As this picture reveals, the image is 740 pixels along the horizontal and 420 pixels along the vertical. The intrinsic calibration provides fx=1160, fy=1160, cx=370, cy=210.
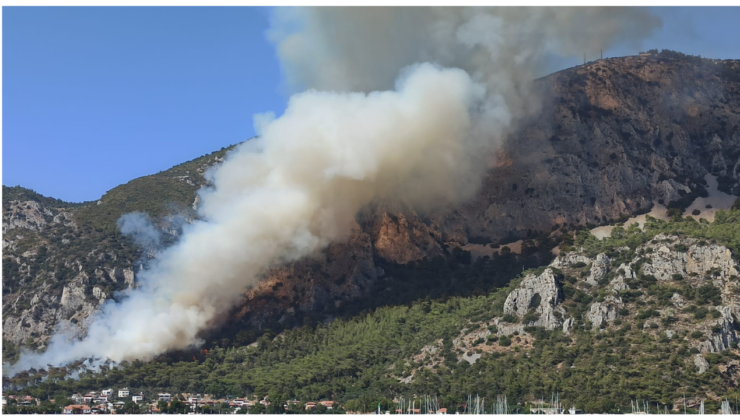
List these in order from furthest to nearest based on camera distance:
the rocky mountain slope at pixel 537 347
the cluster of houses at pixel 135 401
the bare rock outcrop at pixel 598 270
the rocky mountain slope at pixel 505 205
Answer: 1. the rocky mountain slope at pixel 505 205
2. the bare rock outcrop at pixel 598 270
3. the cluster of houses at pixel 135 401
4. the rocky mountain slope at pixel 537 347

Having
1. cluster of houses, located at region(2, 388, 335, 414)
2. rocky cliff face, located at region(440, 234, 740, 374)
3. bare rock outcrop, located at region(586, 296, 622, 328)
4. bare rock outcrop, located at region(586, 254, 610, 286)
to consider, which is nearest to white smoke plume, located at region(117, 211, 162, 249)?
cluster of houses, located at region(2, 388, 335, 414)

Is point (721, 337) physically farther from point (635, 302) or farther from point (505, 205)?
point (505, 205)

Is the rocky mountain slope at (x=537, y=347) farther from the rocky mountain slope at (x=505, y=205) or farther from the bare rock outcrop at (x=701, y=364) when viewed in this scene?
the rocky mountain slope at (x=505, y=205)

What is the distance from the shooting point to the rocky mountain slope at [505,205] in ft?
537

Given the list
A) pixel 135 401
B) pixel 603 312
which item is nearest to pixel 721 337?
pixel 603 312

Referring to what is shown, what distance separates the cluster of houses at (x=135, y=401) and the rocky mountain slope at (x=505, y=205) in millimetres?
20867

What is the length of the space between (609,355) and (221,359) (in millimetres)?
53081

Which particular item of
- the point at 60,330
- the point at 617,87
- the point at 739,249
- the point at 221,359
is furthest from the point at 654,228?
the point at 60,330

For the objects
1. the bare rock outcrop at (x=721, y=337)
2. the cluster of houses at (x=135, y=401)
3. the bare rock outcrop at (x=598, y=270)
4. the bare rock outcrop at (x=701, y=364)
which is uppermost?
the bare rock outcrop at (x=598, y=270)

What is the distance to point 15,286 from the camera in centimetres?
16488

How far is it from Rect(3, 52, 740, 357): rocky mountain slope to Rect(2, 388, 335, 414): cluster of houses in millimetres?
20867

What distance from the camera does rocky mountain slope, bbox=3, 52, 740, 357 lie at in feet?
537

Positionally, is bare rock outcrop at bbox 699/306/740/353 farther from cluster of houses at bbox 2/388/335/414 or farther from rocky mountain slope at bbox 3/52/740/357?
rocky mountain slope at bbox 3/52/740/357

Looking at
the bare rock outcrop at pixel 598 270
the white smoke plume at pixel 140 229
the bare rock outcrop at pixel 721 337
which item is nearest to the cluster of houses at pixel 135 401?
the bare rock outcrop at pixel 598 270
